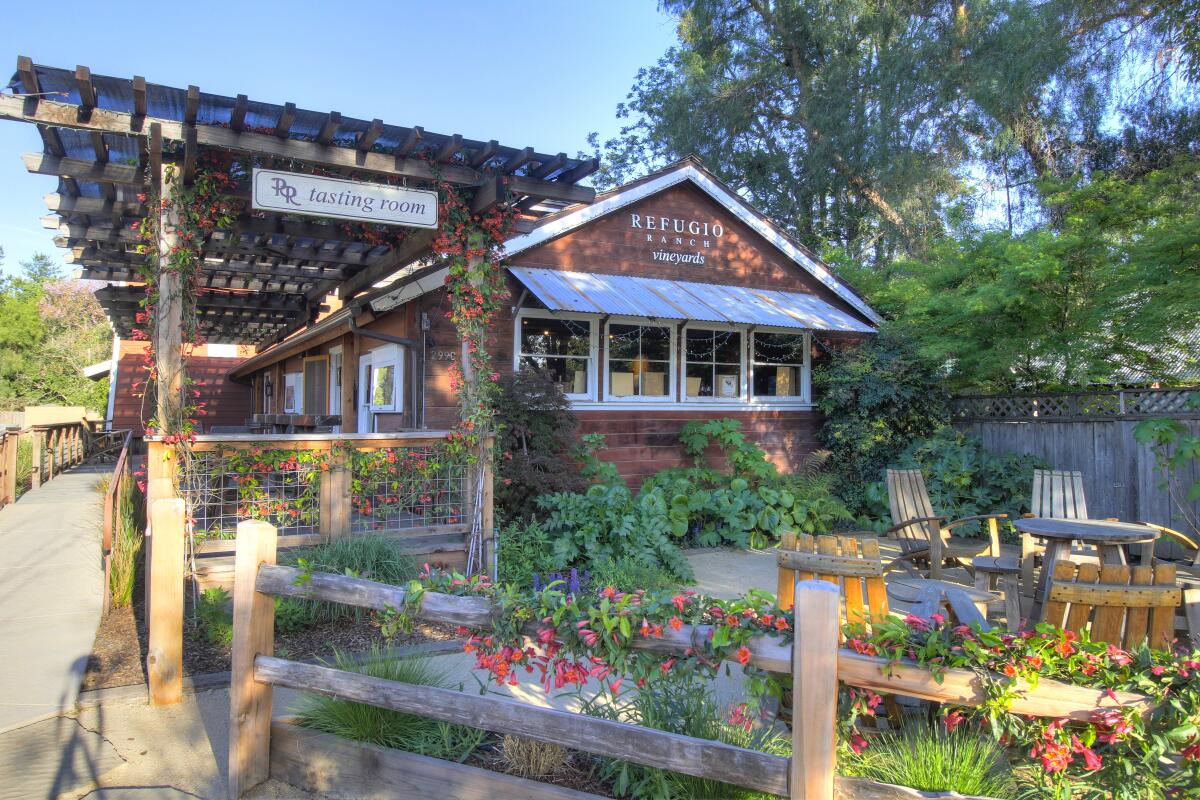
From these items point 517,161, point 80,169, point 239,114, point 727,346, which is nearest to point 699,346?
point 727,346

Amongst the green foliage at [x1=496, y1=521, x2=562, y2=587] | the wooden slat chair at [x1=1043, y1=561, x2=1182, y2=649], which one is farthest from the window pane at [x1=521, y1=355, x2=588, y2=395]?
the wooden slat chair at [x1=1043, y1=561, x2=1182, y2=649]

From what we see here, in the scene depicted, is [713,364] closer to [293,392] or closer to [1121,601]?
[1121,601]

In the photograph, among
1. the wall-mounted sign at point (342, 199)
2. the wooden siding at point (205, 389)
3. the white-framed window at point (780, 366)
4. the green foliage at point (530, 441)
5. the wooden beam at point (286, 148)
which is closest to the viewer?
the wooden beam at point (286, 148)

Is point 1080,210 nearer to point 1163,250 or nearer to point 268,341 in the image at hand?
point 1163,250

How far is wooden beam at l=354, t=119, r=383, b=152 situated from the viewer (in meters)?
5.76

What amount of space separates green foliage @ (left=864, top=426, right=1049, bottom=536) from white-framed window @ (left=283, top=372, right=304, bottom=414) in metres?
12.4

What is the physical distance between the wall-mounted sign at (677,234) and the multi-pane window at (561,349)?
73.6 inches

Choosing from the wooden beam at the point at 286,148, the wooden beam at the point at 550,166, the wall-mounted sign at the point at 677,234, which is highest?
the wall-mounted sign at the point at 677,234

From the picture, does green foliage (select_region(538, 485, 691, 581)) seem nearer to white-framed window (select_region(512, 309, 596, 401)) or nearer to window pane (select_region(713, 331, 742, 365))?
white-framed window (select_region(512, 309, 596, 401))

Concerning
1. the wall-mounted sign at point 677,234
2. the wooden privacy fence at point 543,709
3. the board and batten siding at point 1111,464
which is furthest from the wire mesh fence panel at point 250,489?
the board and batten siding at point 1111,464

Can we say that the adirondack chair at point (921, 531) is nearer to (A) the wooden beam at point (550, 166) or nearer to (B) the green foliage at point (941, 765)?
(B) the green foliage at point (941, 765)

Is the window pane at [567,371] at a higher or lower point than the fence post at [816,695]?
higher

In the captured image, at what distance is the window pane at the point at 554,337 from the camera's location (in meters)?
10.3

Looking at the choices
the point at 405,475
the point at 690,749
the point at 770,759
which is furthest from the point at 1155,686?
the point at 405,475
